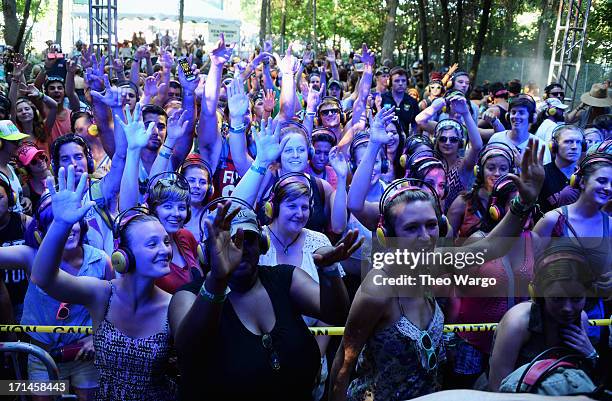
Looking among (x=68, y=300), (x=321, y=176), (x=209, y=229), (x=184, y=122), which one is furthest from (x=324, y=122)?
(x=209, y=229)

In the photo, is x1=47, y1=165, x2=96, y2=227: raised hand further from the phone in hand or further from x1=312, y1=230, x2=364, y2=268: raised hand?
the phone in hand

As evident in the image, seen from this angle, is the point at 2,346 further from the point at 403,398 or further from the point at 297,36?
the point at 297,36

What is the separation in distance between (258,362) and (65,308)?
5.61 feet

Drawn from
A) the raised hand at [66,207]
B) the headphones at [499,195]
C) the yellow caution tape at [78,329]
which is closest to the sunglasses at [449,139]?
the headphones at [499,195]

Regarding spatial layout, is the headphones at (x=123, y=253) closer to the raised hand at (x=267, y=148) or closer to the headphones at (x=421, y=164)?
the raised hand at (x=267, y=148)

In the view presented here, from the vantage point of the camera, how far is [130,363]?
320 centimetres

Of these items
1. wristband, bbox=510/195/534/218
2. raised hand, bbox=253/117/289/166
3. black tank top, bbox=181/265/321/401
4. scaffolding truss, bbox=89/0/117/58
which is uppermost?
scaffolding truss, bbox=89/0/117/58

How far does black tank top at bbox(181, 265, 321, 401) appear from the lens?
2.78 m

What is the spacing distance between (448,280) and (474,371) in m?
0.70

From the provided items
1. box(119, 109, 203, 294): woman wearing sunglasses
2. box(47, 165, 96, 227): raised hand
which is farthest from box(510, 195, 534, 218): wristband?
box(47, 165, 96, 227): raised hand

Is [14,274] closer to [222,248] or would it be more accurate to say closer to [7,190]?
[7,190]

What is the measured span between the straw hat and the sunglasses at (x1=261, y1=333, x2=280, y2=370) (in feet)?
28.2

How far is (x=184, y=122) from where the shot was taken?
18.8 feet

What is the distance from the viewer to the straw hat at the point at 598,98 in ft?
32.7
